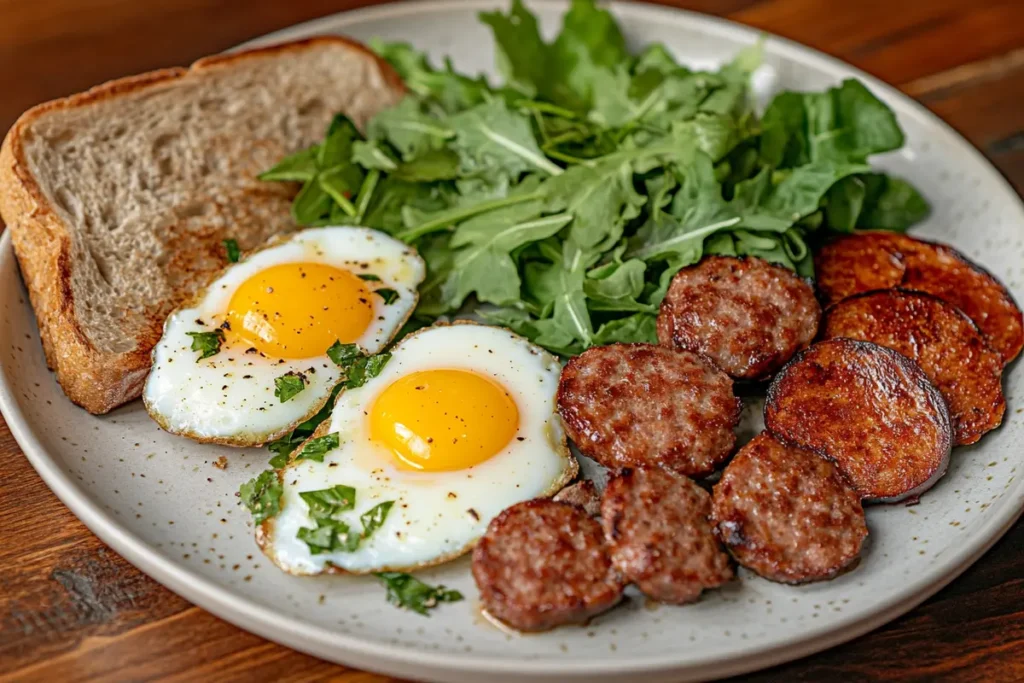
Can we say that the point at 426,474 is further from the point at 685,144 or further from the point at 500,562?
the point at 685,144

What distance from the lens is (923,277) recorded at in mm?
3689

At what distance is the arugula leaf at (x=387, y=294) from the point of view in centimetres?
357

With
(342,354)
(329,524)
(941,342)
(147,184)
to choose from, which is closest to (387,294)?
(342,354)

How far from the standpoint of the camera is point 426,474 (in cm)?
296

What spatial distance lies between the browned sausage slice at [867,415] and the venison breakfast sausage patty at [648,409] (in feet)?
0.66

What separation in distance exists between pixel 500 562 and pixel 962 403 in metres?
1.71

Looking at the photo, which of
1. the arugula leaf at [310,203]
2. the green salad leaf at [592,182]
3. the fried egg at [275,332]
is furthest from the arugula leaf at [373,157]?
the fried egg at [275,332]

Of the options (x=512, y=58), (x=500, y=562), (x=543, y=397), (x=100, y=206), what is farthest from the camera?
(x=512, y=58)

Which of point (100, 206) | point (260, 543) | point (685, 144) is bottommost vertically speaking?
point (260, 543)

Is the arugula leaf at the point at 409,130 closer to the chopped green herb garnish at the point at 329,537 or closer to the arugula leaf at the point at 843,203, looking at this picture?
the arugula leaf at the point at 843,203

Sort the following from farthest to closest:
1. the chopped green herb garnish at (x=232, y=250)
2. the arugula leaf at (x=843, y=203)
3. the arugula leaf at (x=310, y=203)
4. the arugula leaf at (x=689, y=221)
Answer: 1. the arugula leaf at (x=310, y=203)
2. the arugula leaf at (x=843, y=203)
3. the chopped green herb garnish at (x=232, y=250)
4. the arugula leaf at (x=689, y=221)

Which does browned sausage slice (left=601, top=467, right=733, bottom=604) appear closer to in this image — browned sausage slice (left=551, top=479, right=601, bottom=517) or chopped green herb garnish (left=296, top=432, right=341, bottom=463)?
browned sausage slice (left=551, top=479, right=601, bottom=517)

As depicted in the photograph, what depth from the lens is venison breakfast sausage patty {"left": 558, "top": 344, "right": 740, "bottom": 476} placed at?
306 cm

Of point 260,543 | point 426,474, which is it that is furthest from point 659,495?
point 260,543
